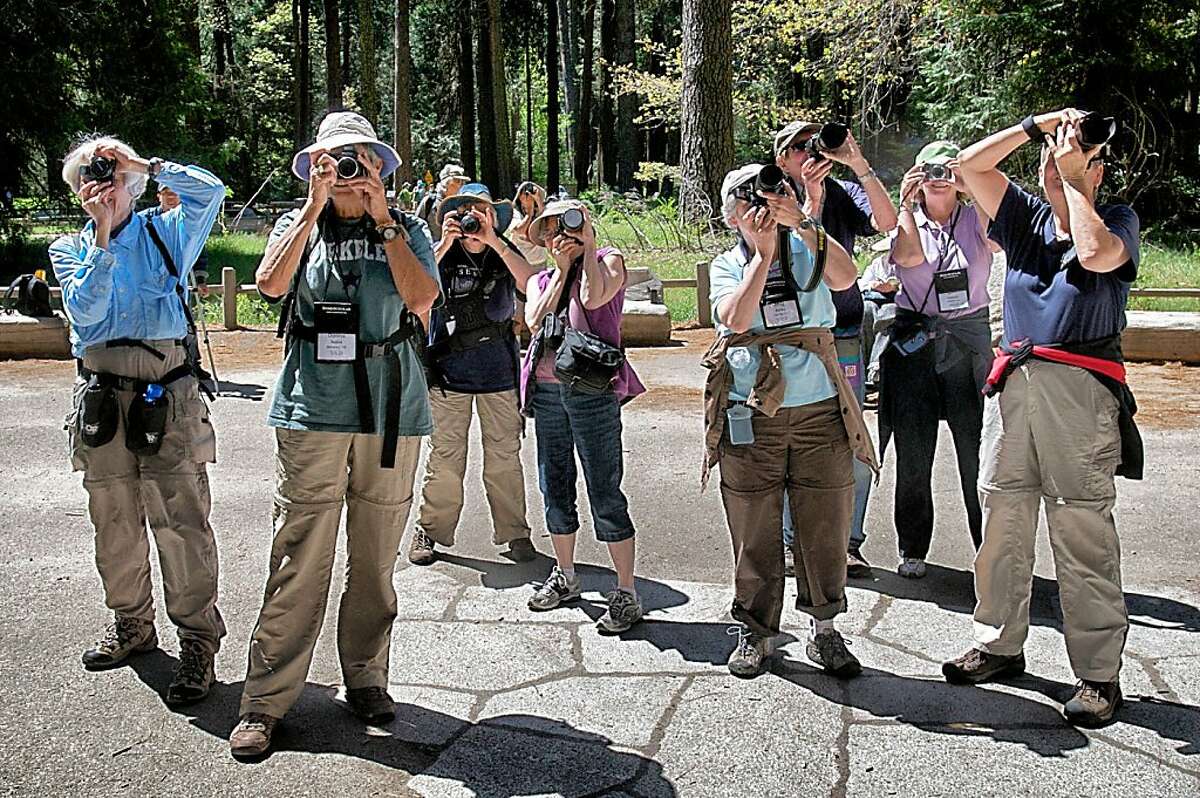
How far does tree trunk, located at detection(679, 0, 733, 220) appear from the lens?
56.0 ft

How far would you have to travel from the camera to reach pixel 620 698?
4.29 m

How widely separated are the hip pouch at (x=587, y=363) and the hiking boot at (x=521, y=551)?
53.5 inches

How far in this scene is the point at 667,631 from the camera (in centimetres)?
496

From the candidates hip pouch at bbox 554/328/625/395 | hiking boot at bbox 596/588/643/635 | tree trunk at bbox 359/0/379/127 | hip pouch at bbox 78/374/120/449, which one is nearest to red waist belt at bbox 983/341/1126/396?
hip pouch at bbox 554/328/625/395

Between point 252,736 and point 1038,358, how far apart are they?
9.75 ft

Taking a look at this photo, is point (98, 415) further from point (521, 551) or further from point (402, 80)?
point (402, 80)

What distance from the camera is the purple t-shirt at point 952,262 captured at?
5.43 m

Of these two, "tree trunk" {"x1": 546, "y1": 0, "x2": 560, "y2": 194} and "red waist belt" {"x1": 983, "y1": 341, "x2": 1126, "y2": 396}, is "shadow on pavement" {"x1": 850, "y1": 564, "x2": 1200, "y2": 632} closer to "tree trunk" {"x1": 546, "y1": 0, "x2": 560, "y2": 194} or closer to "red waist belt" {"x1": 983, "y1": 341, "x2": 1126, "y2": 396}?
"red waist belt" {"x1": 983, "y1": 341, "x2": 1126, "y2": 396}

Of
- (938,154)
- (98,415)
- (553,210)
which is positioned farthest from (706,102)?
(98,415)

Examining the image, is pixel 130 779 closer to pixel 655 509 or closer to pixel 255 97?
pixel 655 509

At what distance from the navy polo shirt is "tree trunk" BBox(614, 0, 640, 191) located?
27.9 metres

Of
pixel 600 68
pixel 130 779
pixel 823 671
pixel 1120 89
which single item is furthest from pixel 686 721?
pixel 600 68

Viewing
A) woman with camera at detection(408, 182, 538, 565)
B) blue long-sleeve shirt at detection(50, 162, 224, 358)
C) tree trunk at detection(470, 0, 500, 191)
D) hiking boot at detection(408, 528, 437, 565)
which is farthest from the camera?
tree trunk at detection(470, 0, 500, 191)

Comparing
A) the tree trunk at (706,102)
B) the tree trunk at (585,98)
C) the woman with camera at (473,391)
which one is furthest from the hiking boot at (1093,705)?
the tree trunk at (585,98)
